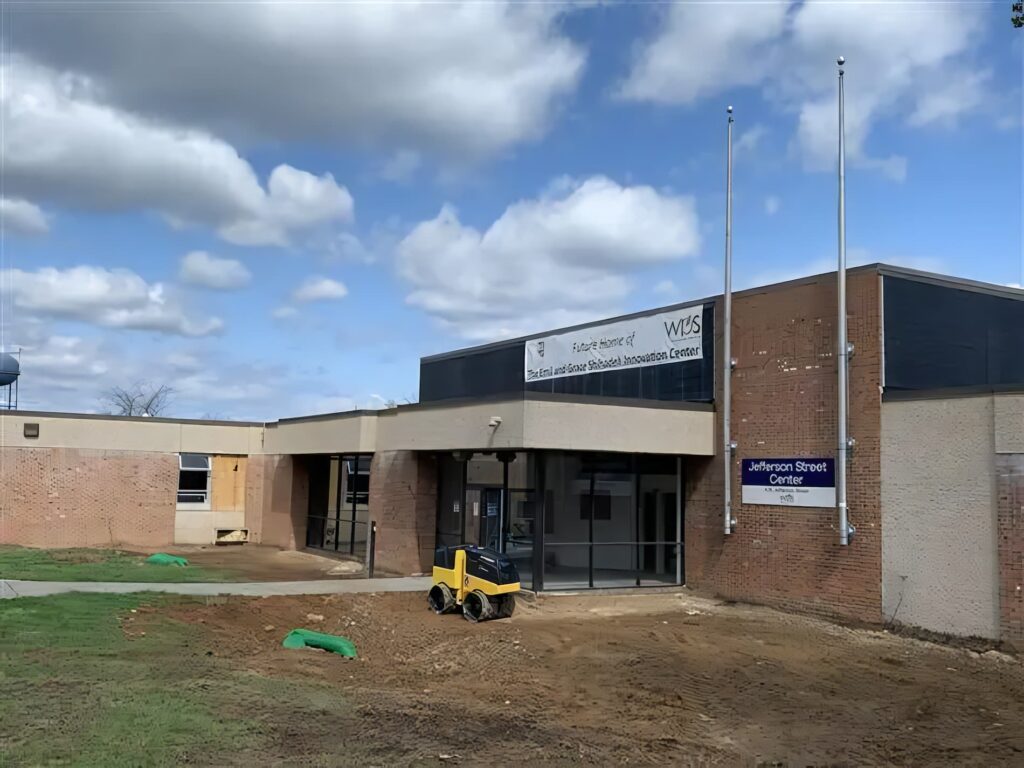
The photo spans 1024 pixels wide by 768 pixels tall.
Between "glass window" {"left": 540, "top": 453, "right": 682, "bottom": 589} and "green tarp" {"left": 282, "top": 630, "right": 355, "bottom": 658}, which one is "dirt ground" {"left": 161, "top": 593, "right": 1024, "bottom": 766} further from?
"glass window" {"left": 540, "top": 453, "right": 682, "bottom": 589}

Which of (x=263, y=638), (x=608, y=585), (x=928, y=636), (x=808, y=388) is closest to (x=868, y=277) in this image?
(x=808, y=388)

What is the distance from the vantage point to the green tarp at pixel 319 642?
43.9 ft

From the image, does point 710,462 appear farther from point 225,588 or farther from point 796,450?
point 225,588

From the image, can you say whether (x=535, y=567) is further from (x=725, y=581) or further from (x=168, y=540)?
(x=168, y=540)

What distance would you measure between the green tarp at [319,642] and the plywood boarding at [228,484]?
710 inches

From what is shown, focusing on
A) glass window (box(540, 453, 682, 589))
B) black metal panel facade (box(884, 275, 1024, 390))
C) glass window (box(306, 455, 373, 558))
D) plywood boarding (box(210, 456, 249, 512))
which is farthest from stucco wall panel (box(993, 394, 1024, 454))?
plywood boarding (box(210, 456, 249, 512))

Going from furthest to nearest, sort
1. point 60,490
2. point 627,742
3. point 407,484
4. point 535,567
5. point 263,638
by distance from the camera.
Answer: point 60,490, point 407,484, point 535,567, point 263,638, point 627,742

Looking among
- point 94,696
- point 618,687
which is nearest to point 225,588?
point 94,696

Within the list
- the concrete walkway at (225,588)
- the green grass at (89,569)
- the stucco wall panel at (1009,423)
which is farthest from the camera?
the green grass at (89,569)

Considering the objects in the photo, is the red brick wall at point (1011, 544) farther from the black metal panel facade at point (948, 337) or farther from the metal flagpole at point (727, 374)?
the metal flagpole at point (727, 374)

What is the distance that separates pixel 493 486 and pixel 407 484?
321cm

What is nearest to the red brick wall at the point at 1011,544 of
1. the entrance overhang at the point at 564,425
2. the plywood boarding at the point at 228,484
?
the entrance overhang at the point at 564,425

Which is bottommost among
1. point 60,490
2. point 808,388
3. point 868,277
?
point 60,490

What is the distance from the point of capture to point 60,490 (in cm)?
2752
